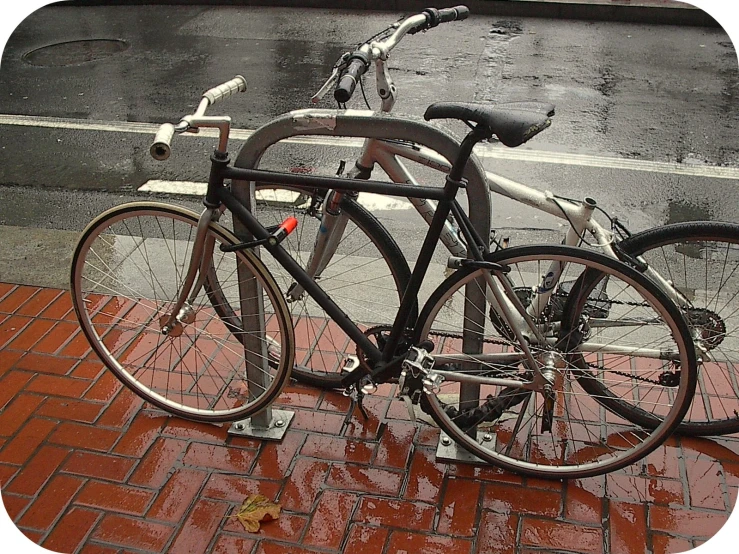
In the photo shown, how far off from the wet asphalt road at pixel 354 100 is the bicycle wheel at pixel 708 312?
790mm

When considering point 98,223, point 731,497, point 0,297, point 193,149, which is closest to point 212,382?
point 98,223

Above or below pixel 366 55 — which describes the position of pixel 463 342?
below

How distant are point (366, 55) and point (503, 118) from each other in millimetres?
649

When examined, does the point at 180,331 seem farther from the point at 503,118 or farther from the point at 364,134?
the point at 503,118

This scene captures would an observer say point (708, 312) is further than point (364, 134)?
Yes

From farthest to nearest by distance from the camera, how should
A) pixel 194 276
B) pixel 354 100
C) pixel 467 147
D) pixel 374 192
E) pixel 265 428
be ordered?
pixel 354 100, pixel 265 428, pixel 194 276, pixel 374 192, pixel 467 147

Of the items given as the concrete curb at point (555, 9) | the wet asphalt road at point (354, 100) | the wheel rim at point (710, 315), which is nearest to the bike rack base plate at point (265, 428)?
the wheel rim at point (710, 315)

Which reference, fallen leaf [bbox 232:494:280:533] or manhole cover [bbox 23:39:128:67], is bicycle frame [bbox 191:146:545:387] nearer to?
fallen leaf [bbox 232:494:280:533]

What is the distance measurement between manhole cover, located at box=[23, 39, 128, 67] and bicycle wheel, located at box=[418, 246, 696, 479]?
721 centimetres

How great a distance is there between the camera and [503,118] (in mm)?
2668

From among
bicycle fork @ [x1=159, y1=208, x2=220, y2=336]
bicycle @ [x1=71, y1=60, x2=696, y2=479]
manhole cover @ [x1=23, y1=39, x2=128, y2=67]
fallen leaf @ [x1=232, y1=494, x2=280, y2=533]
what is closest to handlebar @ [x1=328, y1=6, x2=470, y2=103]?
bicycle @ [x1=71, y1=60, x2=696, y2=479]

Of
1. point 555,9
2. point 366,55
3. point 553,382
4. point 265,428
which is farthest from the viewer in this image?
point 555,9

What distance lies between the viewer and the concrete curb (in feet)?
32.0

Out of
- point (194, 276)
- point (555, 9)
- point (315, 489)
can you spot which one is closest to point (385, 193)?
point (194, 276)
